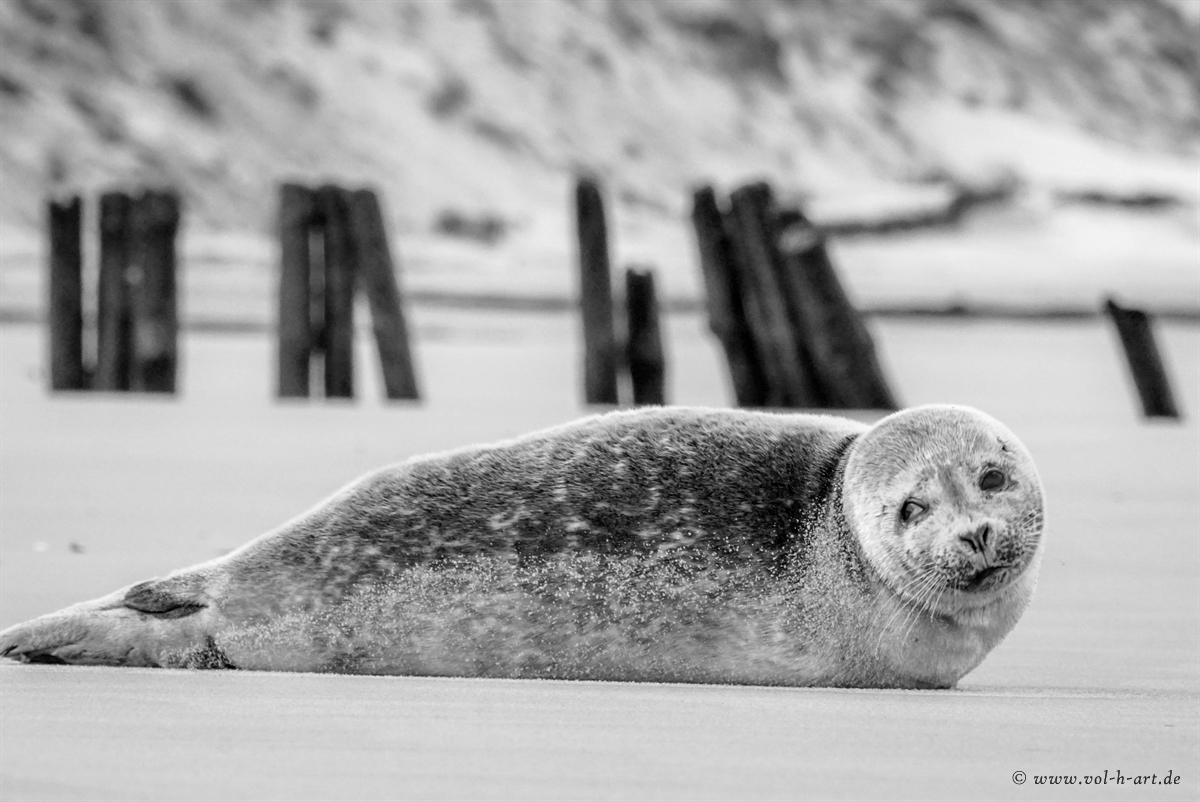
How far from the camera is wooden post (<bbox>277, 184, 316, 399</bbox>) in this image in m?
11.8

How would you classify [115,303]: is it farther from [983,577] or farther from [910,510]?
[983,577]

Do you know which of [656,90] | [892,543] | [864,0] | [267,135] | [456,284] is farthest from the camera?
[864,0]

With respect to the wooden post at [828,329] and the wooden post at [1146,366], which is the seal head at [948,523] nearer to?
the wooden post at [828,329]

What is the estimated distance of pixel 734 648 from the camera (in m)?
4.37

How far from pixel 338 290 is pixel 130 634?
763cm

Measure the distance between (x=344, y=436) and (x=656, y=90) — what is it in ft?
128

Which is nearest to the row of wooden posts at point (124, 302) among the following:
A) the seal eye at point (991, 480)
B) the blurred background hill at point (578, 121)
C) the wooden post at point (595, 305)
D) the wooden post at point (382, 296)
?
the wooden post at point (382, 296)

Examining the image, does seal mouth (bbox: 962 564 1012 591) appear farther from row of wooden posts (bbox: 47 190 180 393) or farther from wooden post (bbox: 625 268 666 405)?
row of wooden posts (bbox: 47 190 180 393)

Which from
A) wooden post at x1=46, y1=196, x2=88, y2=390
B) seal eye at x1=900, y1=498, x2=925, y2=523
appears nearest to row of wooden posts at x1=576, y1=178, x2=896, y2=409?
wooden post at x1=46, y1=196, x2=88, y2=390

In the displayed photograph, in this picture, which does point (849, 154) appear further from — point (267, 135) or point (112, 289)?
point (112, 289)

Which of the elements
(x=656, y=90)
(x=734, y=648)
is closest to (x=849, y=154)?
(x=656, y=90)

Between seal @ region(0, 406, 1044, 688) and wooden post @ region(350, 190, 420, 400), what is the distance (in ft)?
24.2

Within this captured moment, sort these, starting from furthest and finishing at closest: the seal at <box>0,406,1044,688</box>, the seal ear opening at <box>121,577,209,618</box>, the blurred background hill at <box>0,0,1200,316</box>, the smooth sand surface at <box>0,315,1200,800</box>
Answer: the blurred background hill at <box>0,0,1200,316</box> < the seal ear opening at <box>121,577,209,618</box> < the seal at <box>0,406,1044,688</box> < the smooth sand surface at <box>0,315,1200,800</box>

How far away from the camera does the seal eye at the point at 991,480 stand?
4254 mm
